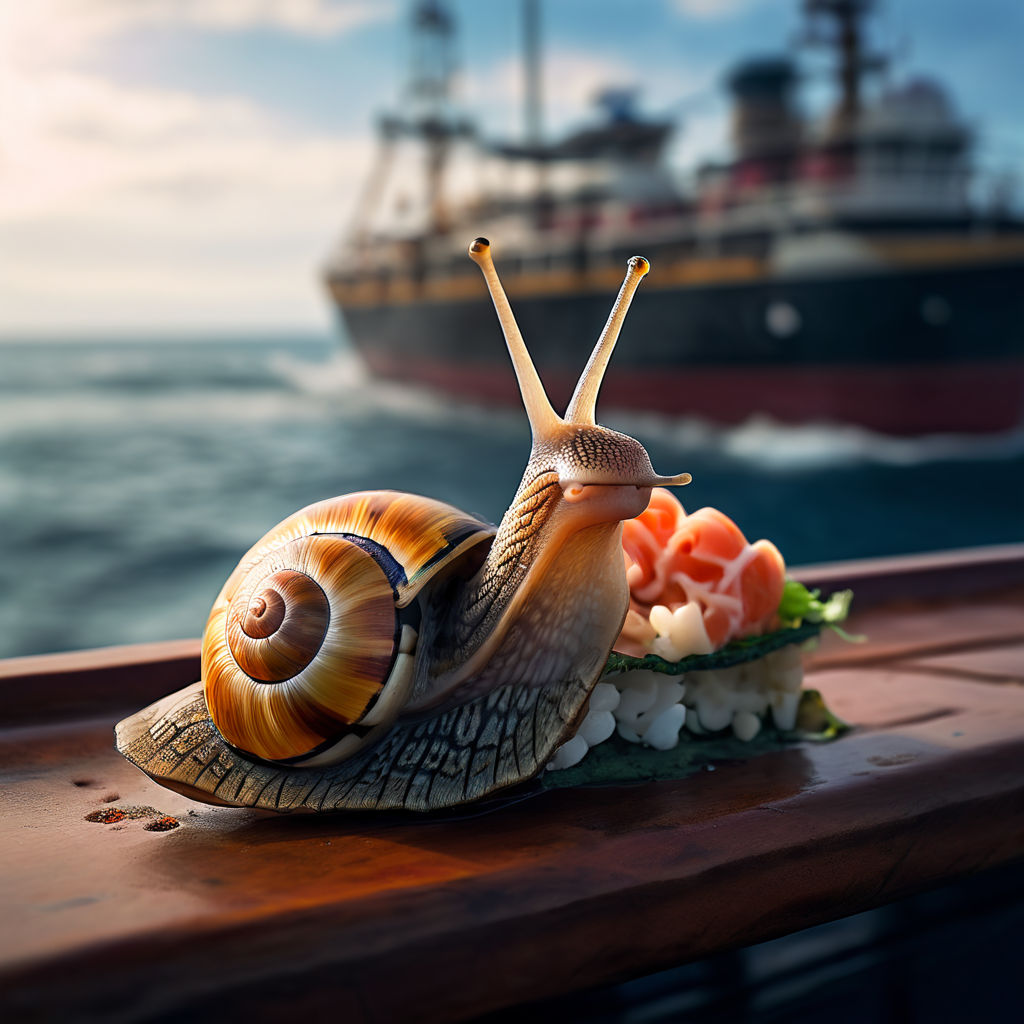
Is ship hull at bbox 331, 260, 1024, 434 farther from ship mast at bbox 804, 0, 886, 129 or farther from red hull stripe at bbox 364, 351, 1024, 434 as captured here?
ship mast at bbox 804, 0, 886, 129

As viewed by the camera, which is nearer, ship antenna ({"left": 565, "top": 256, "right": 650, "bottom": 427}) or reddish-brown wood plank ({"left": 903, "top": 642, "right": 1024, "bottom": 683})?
ship antenna ({"left": 565, "top": 256, "right": 650, "bottom": 427})

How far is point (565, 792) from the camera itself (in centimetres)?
61

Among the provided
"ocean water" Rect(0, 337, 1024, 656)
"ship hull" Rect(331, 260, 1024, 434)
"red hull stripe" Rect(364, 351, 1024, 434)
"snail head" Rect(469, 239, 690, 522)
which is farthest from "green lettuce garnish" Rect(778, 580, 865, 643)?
"ship hull" Rect(331, 260, 1024, 434)

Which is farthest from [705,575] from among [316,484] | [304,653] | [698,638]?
[316,484]

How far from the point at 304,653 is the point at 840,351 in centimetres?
786

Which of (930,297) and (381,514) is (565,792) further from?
(930,297)

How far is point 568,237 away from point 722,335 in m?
2.53

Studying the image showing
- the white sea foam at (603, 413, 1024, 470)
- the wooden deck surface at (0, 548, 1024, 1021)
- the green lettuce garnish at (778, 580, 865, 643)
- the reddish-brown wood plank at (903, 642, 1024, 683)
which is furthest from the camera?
the white sea foam at (603, 413, 1024, 470)

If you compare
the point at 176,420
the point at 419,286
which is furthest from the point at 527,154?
the point at 176,420

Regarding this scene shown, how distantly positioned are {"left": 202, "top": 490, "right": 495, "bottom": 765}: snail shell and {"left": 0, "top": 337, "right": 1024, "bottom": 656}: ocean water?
5175 mm

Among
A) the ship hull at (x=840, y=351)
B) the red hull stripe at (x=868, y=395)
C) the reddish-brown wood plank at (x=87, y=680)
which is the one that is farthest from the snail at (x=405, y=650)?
the ship hull at (x=840, y=351)

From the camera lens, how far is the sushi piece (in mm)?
645

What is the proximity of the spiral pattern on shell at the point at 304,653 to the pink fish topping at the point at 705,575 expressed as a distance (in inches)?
6.9

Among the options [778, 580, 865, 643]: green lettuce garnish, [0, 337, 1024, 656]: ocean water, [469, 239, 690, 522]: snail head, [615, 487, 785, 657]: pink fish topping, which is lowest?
[0, 337, 1024, 656]: ocean water
